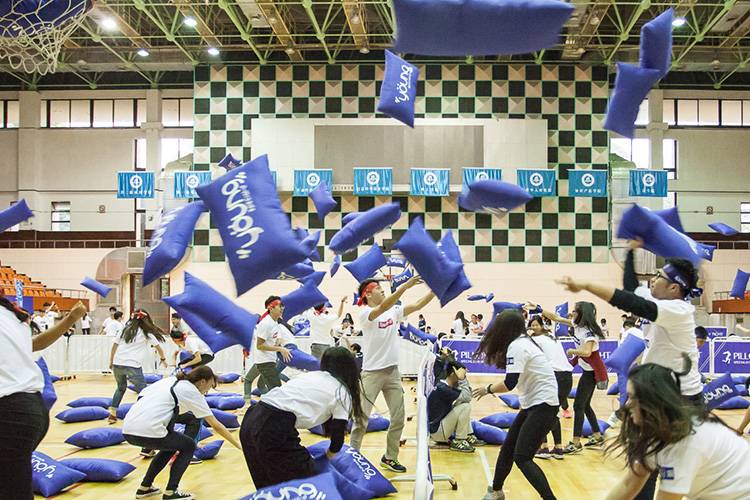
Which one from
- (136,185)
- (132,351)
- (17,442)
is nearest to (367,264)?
(132,351)

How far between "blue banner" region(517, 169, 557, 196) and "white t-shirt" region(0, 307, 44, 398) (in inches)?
764

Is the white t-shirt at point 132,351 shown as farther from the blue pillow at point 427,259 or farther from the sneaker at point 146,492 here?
the blue pillow at point 427,259

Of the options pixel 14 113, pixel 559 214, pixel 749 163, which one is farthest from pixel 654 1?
pixel 14 113

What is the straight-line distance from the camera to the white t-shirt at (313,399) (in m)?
4.31

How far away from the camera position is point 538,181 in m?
22.3

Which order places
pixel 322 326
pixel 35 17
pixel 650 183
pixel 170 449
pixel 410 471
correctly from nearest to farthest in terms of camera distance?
pixel 35 17
pixel 170 449
pixel 410 471
pixel 322 326
pixel 650 183

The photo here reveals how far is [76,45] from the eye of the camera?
2459cm

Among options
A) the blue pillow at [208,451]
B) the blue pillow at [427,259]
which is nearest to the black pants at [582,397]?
the blue pillow at [427,259]

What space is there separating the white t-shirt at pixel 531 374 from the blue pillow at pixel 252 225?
184 centimetres

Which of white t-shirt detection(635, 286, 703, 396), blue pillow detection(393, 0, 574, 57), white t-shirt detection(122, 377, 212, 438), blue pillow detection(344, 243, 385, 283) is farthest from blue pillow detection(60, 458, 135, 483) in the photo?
blue pillow detection(393, 0, 574, 57)

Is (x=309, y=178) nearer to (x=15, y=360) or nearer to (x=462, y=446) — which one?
(x=462, y=446)

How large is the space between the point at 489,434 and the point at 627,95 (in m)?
5.15

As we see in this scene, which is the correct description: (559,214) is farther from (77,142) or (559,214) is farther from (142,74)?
(77,142)

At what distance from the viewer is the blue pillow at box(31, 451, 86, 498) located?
6.35 m
